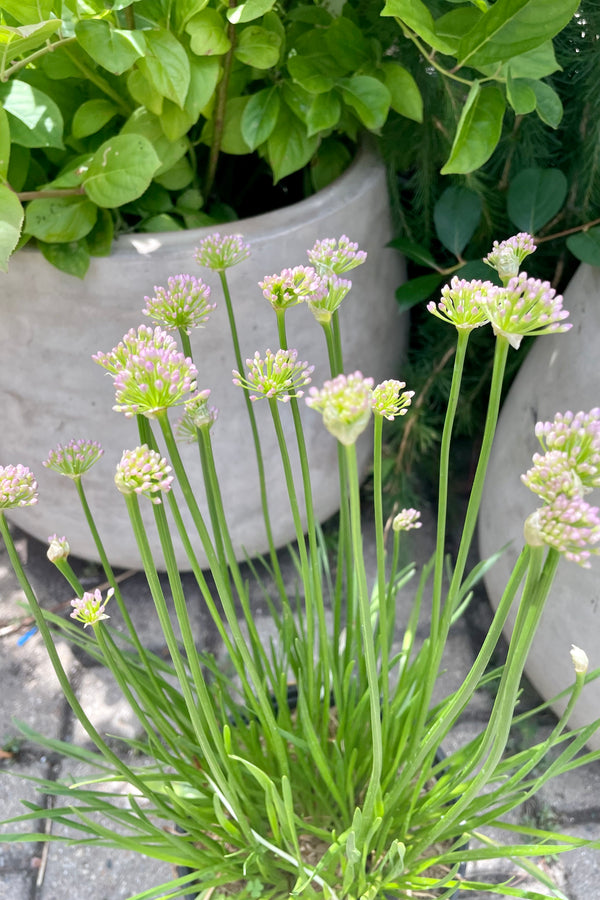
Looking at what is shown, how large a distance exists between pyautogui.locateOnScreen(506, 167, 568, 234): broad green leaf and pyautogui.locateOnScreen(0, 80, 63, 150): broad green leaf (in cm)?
45

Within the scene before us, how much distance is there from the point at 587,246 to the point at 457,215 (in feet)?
0.50

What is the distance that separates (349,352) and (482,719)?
45 centimetres

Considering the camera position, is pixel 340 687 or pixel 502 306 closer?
pixel 502 306

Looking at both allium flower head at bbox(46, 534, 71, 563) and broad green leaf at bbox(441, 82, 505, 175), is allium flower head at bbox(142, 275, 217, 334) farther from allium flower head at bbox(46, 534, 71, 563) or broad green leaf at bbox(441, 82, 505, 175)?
broad green leaf at bbox(441, 82, 505, 175)

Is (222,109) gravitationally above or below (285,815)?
above

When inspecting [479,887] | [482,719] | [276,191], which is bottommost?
[482,719]

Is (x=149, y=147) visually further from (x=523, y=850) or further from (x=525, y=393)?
(x=523, y=850)

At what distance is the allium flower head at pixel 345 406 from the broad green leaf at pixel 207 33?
1.60ft

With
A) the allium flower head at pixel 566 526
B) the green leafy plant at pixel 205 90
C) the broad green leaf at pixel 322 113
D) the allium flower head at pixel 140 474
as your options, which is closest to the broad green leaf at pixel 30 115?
the green leafy plant at pixel 205 90

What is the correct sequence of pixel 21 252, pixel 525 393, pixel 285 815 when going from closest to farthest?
pixel 285 815
pixel 21 252
pixel 525 393

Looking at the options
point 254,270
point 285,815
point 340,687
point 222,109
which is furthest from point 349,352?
point 285,815

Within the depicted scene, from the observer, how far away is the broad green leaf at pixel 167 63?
0.62m

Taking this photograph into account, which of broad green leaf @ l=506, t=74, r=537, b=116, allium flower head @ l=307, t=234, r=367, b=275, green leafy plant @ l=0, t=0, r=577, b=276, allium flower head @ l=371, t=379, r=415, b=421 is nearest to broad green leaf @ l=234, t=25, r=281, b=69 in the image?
green leafy plant @ l=0, t=0, r=577, b=276

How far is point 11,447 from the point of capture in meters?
0.90
